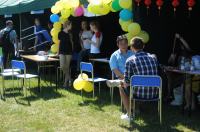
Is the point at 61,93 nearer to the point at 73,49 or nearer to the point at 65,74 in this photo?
the point at 65,74

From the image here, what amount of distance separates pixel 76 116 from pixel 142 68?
1.63 m

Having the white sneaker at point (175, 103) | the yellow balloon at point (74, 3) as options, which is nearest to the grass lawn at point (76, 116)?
the white sneaker at point (175, 103)

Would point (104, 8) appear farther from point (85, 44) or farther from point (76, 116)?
point (76, 116)

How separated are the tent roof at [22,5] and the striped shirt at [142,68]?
532cm

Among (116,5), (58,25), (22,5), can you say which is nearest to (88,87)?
(116,5)

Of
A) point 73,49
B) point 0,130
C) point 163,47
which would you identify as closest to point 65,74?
point 73,49

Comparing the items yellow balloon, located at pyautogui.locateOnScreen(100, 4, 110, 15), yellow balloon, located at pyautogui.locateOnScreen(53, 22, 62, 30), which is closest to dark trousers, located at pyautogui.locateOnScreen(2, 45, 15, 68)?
yellow balloon, located at pyautogui.locateOnScreen(53, 22, 62, 30)

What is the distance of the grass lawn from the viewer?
6.09 meters

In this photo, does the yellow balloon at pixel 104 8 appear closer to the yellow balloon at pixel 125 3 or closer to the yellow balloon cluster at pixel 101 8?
the yellow balloon cluster at pixel 101 8

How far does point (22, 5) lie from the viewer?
40.3 feet

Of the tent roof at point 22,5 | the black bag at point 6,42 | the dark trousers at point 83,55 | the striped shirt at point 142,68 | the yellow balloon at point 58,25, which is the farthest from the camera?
the black bag at point 6,42

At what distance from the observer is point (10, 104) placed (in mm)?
7980

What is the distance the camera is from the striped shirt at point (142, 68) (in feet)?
19.4

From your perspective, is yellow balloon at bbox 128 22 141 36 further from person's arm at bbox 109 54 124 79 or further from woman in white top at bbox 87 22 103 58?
woman in white top at bbox 87 22 103 58
